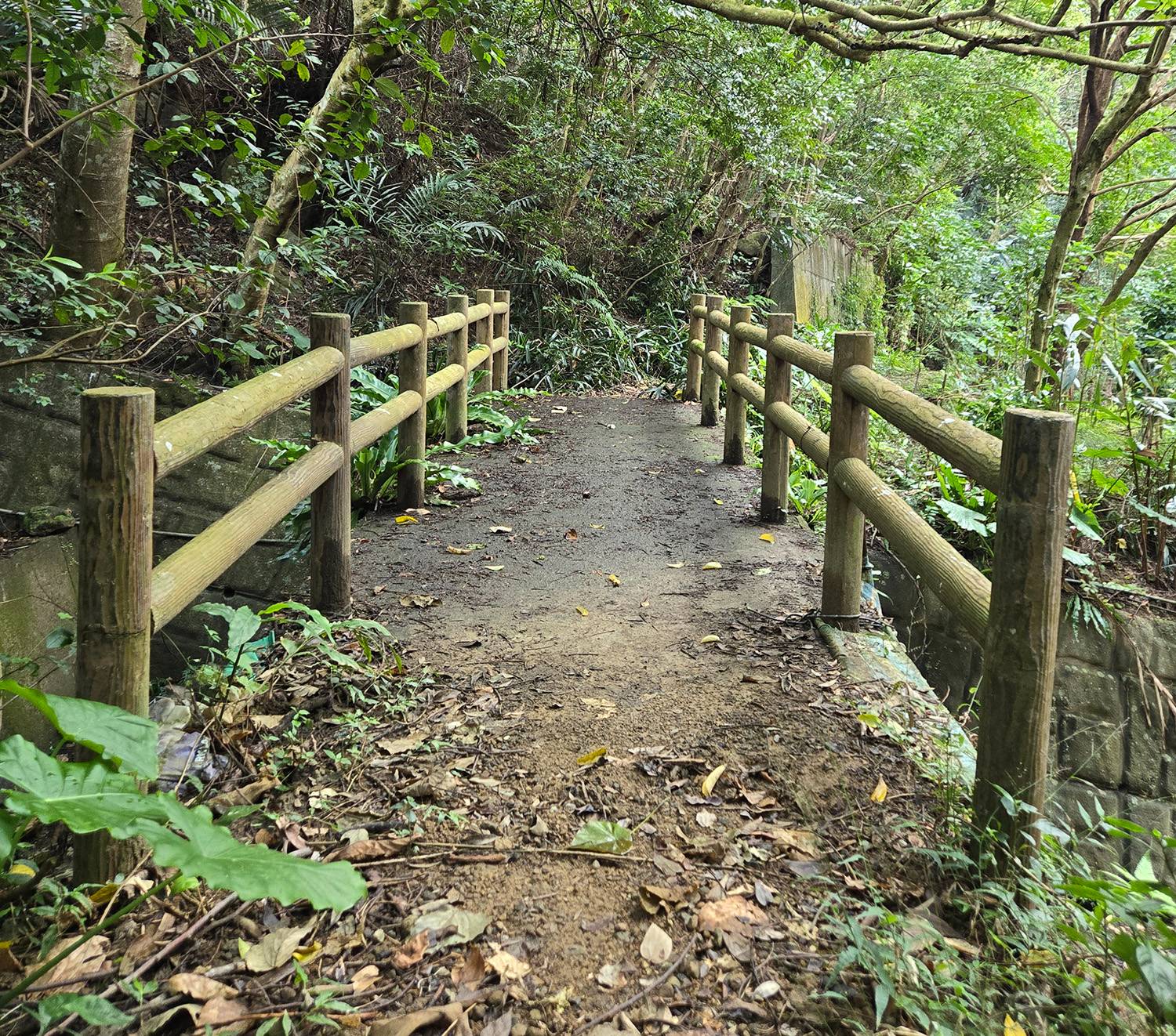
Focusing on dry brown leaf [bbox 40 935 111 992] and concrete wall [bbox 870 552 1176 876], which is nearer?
dry brown leaf [bbox 40 935 111 992]

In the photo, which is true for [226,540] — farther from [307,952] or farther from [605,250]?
[605,250]


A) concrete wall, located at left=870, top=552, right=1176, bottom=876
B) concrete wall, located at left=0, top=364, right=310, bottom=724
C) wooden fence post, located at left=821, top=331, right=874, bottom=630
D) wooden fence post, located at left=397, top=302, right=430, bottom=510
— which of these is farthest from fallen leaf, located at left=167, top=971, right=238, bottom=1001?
concrete wall, located at left=870, top=552, right=1176, bottom=876

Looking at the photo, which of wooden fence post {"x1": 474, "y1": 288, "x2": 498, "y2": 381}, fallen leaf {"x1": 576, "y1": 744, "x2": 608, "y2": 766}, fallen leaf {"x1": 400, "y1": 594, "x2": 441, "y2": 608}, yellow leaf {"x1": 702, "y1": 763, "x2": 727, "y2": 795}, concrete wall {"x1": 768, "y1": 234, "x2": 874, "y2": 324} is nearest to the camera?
yellow leaf {"x1": 702, "y1": 763, "x2": 727, "y2": 795}

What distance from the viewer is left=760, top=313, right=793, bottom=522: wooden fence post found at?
15.7ft

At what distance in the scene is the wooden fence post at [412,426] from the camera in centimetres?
509

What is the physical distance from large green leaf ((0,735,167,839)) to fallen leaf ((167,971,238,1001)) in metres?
0.44

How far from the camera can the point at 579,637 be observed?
3471mm

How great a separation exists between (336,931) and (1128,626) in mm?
4257

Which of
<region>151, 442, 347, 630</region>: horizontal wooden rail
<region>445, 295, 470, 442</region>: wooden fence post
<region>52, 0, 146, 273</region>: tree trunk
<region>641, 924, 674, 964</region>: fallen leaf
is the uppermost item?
<region>52, 0, 146, 273</region>: tree trunk

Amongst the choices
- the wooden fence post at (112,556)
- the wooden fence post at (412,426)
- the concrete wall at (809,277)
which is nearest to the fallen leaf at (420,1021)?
the wooden fence post at (112,556)

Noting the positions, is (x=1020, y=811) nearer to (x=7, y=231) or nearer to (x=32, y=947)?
(x=32, y=947)

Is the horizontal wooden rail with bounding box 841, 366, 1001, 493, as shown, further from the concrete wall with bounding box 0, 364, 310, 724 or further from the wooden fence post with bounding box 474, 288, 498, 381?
the wooden fence post with bounding box 474, 288, 498, 381

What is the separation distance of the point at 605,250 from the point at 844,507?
27.9 ft

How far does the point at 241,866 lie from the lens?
4.11ft
